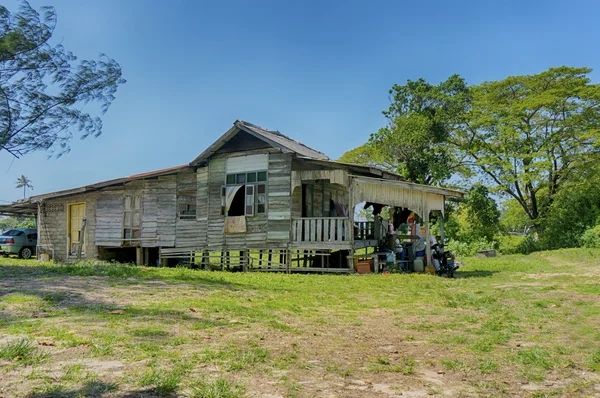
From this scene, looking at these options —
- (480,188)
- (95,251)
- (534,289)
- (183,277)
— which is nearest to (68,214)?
(95,251)

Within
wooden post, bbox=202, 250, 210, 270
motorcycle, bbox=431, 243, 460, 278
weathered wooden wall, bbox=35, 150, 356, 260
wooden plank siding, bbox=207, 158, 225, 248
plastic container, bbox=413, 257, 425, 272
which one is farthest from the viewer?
wooden post, bbox=202, 250, 210, 270

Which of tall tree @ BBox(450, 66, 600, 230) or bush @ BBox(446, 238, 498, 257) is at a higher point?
tall tree @ BBox(450, 66, 600, 230)

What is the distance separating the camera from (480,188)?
99.9 ft

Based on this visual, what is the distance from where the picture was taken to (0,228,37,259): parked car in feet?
76.6

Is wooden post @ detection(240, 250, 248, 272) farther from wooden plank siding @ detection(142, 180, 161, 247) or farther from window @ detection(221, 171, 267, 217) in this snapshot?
wooden plank siding @ detection(142, 180, 161, 247)

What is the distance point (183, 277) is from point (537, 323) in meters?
8.32

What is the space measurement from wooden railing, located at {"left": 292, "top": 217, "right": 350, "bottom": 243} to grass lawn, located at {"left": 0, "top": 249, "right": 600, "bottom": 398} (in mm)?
5543

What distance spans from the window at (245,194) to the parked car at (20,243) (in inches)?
482

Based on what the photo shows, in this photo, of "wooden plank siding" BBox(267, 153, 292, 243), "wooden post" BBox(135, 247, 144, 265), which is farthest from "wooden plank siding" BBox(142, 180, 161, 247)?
"wooden plank siding" BBox(267, 153, 292, 243)

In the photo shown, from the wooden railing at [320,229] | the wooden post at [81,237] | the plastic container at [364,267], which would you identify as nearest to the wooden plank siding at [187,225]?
the wooden railing at [320,229]

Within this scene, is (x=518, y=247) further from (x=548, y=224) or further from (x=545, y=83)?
(x=545, y=83)

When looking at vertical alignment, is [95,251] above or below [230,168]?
below

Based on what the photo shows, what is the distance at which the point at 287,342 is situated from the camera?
17.9 ft

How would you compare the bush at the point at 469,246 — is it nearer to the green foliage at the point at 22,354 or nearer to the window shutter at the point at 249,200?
the window shutter at the point at 249,200
